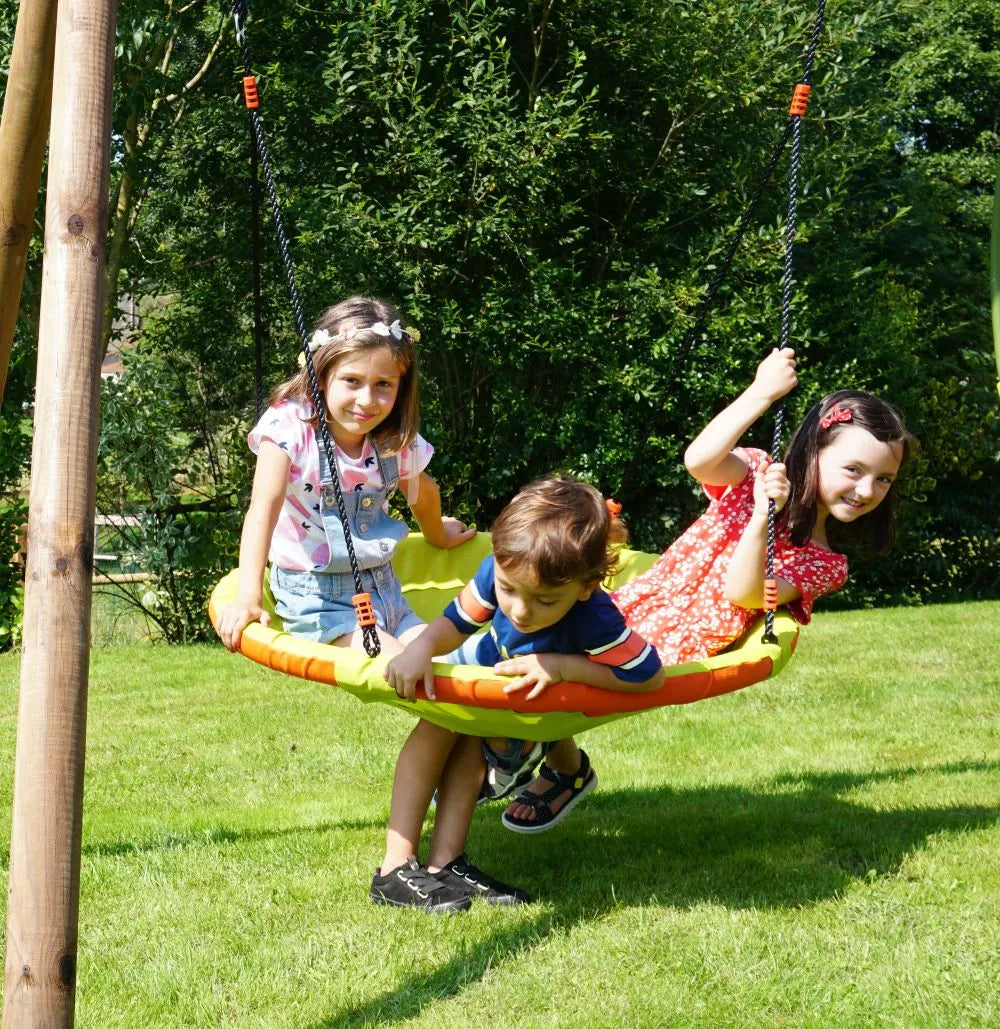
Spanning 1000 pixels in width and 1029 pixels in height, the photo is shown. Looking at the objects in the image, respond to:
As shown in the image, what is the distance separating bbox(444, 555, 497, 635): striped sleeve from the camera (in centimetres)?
261

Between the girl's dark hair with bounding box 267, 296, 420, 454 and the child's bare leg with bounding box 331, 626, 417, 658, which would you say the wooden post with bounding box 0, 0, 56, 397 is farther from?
the child's bare leg with bounding box 331, 626, 417, 658

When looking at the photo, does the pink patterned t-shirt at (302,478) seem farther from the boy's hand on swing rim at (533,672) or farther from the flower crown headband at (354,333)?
the boy's hand on swing rim at (533,672)

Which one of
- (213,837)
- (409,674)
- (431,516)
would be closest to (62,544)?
(409,674)

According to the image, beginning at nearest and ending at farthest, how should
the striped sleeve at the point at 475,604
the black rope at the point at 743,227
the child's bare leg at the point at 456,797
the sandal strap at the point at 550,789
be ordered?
the striped sleeve at the point at 475,604, the black rope at the point at 743,227, the child's bare leg at the point at 456,797, the sandal strap at the point at 550,789

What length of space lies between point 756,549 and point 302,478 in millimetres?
1077

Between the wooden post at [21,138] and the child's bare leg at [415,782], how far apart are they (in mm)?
1216

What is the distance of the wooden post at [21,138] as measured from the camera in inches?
105

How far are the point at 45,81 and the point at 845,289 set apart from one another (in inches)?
250

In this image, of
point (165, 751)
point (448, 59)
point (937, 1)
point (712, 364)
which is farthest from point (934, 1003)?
point (937, 1)

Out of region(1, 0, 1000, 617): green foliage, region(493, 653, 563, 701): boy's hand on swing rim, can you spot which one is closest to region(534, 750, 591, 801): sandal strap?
region(493, 653, 563, 701): boy's hand on swing rim

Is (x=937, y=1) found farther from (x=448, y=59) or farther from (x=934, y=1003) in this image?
(x=934, y=1003)

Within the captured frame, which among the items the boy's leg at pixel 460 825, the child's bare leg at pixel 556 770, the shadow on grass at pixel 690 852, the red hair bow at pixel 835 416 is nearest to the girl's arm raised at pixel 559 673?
the boy's leg at pixel 460 825

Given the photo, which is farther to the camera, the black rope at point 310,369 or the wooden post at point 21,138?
the wooden post at point 21,138

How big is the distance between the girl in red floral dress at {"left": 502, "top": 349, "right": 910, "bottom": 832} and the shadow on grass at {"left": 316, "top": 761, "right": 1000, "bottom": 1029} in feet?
0.75
